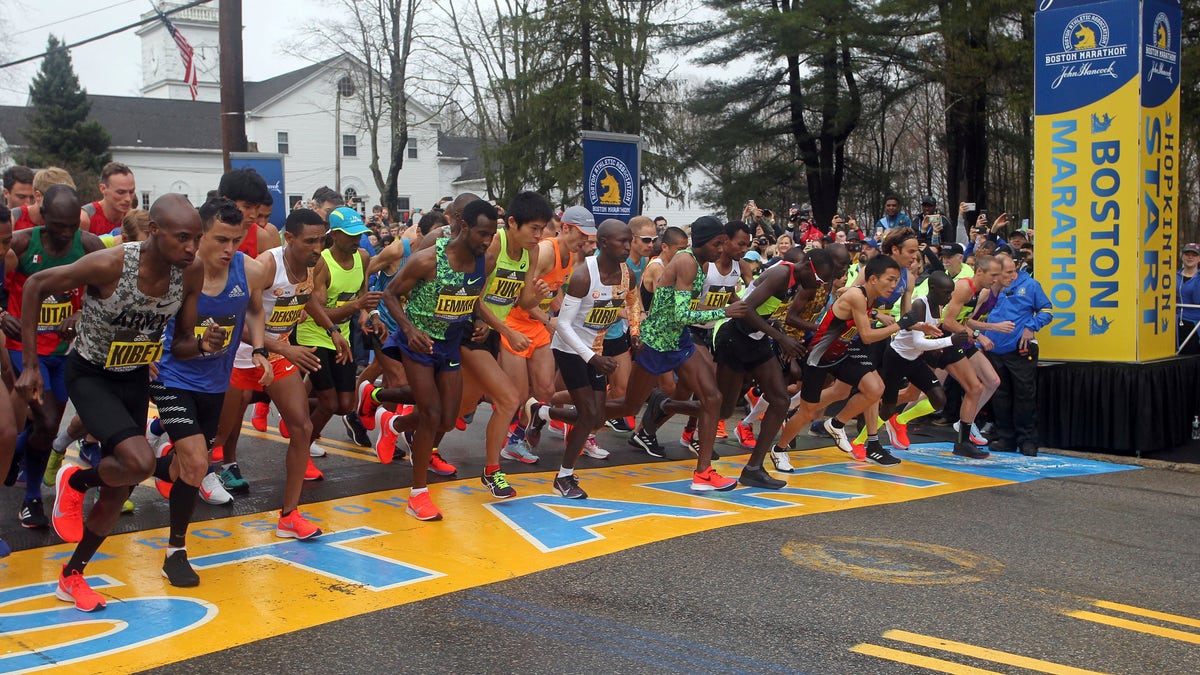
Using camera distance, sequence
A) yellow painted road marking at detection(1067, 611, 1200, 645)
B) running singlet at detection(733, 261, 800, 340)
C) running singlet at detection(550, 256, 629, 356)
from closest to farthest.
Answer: yellow painted road marking at detection(1067, 611, 1200, 645) < running singlet at detection(550, 256, 629, 356) < running singlet at detection(733, 261, 800, 340)

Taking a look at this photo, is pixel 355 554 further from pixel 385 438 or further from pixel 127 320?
pixel 385 438

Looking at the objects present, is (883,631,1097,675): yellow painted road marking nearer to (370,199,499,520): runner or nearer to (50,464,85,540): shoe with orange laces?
(370,199,499,520): runner

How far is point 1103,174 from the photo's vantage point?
10.3m

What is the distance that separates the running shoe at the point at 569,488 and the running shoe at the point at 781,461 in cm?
201

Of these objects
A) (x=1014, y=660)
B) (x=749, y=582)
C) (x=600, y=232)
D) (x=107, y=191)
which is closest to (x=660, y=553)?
(x=749, y=582)

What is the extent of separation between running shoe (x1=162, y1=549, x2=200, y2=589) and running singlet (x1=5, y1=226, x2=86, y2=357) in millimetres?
1760

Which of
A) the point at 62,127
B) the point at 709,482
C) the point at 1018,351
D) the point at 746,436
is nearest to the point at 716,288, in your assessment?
the point at 709,482

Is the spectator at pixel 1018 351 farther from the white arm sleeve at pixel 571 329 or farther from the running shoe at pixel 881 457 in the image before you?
the white arm sleeve at pixel 571 329

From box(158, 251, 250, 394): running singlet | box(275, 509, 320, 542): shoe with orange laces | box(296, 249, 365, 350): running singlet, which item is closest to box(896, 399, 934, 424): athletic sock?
box(296, 249, 365, 350): running singlet

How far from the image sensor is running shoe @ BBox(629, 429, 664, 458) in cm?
990

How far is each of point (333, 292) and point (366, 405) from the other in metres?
1.68

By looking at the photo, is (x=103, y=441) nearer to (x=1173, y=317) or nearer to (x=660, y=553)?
(x=660, y=553)

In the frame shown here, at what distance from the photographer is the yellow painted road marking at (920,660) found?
172 inches

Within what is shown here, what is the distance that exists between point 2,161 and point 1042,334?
6043 centimetres
